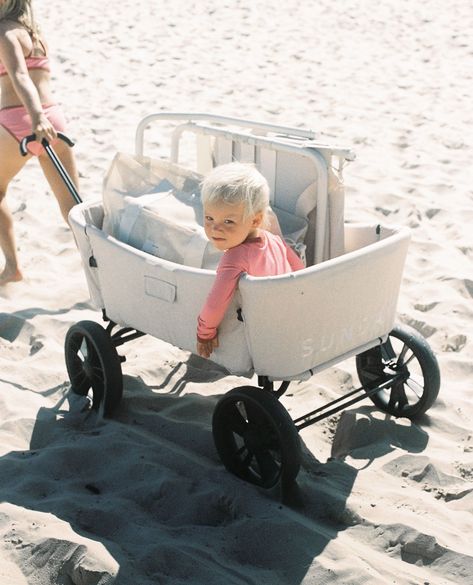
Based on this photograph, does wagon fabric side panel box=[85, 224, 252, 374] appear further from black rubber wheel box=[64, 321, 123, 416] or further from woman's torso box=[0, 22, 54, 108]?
woman's torso box=[0, 22, 54, 108]

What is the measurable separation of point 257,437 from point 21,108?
7.08ft

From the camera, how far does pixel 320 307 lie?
10.5 ft

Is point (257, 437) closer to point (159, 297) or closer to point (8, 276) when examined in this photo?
point (159, 297)

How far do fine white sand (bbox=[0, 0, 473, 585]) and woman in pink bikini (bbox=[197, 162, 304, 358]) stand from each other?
549 mm

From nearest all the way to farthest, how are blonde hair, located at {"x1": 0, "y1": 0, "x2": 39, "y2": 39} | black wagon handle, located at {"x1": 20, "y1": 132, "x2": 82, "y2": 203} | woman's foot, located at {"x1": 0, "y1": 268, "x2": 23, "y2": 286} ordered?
black wagon handle, located at {"x1": 20, "y1": 132, "x2": 82, "y2": 203}
blonde hair, located at {"x1": 0, "y1": 0, "x2": 39, "y2": 39}
woman's foot, located at {"x1": 0, "y1": 268, "x2": 23, "y2": 286}

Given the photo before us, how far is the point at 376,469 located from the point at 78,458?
1.02m

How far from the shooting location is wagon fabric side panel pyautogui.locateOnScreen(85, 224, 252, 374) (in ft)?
10.7

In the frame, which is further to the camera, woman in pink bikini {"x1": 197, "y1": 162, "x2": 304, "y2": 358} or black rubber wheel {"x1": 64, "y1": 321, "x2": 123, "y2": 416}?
black rubber wheel {"x1": 64, "y1": 321, "x2": 123, "y2": 416}

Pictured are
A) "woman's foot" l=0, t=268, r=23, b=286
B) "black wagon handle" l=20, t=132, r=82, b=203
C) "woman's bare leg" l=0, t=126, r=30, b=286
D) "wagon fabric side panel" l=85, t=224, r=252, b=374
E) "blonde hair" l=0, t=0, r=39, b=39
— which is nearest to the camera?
"wagon fabric side panel" l=85, t=224, r=252, b=374

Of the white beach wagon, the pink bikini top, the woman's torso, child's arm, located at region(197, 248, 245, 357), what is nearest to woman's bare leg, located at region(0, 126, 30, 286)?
the woman's torso

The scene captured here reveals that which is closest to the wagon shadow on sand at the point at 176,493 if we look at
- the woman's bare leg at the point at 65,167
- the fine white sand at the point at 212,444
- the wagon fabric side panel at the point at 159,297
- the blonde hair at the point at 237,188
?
the fine white sand at the point at 212,444

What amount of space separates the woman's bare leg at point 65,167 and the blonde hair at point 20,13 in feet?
1.77

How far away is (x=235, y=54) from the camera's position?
912 centimetres

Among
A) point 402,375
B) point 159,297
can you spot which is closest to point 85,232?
point 159,297
